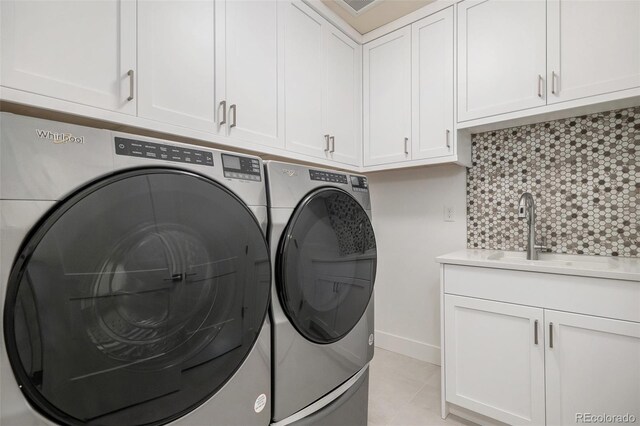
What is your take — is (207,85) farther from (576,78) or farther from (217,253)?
(576,78)

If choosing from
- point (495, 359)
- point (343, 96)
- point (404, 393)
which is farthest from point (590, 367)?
point (343, 96)

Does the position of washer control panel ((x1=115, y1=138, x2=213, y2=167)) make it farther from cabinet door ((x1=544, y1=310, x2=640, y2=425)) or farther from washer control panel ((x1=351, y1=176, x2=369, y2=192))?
cabinet door ((x1=544, y1=310, x2=640, y2=425))

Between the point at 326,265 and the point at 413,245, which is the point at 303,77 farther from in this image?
the point at 413,245

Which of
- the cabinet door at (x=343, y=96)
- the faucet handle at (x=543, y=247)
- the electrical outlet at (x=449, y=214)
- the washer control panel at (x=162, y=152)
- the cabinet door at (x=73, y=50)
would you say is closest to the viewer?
the washer control panel at (x=162, y=152)

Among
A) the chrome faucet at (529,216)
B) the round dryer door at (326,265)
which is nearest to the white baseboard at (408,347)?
the chrome faucet at (529,216)

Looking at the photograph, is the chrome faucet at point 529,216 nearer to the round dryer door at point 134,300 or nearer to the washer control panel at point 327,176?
the washer control panel at point 327,176

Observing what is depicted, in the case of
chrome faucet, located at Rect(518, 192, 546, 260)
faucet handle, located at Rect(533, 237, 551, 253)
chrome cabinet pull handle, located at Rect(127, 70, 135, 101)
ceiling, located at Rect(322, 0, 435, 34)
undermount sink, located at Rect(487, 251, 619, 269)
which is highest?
ceiling, located at Rect(322, 0, 435, 34)

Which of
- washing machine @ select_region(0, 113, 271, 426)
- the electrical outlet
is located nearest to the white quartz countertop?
the electrical outlet

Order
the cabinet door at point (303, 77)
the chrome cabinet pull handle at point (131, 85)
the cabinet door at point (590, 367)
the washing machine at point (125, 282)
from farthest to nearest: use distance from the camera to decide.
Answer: the cabinet door at point (303, 77), the cabinet door at point (590, 367), the chrome cabinet pull handle at point (131, 85), the washing machine at point (125, 282)

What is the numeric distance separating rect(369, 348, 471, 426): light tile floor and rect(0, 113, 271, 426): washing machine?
3.62 ft

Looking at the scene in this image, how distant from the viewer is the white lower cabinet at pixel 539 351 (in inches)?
48.4

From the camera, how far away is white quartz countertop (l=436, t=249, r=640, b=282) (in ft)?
4.07

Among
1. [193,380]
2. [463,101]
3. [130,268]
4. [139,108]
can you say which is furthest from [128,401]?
[463,101]

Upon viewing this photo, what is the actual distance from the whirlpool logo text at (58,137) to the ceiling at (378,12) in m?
1.83
